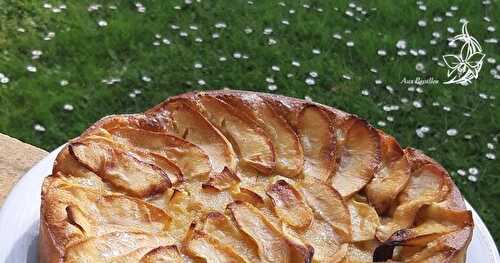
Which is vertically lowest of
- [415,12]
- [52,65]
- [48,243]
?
[52,65]

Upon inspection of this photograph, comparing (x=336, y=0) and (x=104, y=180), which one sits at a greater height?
(x=104, y=180)

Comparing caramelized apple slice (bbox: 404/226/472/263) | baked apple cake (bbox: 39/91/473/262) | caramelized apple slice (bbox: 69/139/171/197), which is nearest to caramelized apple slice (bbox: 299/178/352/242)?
baked apple cake (bbox: 39/91/473/262)

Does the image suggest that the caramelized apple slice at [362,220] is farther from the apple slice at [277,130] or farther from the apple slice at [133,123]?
the apple slice at [133,123]

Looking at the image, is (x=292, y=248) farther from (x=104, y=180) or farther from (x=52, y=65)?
(x=52, y=65)

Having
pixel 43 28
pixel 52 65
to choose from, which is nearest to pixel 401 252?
pixel 52 65

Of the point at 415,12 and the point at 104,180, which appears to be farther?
the point at 415,12

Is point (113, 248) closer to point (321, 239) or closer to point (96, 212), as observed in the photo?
point (96, 212)

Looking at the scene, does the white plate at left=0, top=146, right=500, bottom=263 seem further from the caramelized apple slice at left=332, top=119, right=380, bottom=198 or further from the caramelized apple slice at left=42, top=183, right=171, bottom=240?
the caramelized apple slice at left=332, top=119, right=380, bottom=198

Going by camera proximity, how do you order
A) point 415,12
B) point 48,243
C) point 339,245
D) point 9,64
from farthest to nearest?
point 415,12 < point 9,64 < point 339,245 < point 48,243
